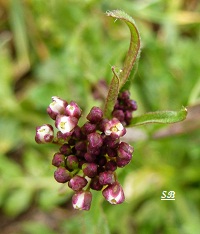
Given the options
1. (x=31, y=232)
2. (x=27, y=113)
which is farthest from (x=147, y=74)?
(x=31, y=232)

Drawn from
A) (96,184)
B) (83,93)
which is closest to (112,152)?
(96,184)

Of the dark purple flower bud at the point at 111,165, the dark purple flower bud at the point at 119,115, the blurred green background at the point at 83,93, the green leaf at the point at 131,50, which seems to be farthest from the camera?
the blurred green background at the point at 83,93

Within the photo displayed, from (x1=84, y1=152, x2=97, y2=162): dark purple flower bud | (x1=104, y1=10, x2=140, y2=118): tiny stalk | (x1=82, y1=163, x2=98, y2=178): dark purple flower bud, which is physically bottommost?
(x1=82, y1=163, x2=98, y2=178): dark purple flower bud

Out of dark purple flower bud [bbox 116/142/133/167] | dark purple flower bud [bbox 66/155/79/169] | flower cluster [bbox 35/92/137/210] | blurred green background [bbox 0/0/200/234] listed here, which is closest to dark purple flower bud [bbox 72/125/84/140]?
flower cluster [bbox 35/92/137/210]

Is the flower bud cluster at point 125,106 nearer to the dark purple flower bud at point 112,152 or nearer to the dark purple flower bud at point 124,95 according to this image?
the dark purple flower bud at point 124,95

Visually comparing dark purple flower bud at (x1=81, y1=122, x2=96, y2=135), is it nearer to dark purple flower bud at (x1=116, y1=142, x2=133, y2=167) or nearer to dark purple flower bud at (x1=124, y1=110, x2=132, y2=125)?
dark purple flower bud at (x1=116, y1=142, x2=133, y2=167)

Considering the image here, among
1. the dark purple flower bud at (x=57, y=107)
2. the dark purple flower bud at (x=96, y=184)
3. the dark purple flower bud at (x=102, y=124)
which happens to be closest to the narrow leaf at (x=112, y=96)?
the dark purple flower bud at (x=102, y=124)

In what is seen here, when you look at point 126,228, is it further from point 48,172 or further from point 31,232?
point 48,172
